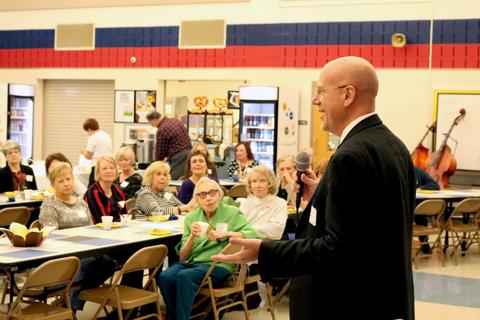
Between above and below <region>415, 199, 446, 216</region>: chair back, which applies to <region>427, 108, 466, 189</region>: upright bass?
above

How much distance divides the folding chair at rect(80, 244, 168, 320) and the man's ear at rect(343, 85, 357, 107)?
9.54 feet

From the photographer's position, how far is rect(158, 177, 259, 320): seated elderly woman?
5.33 meters

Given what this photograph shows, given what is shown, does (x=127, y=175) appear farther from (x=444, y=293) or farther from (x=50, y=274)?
(x=50, y=274)

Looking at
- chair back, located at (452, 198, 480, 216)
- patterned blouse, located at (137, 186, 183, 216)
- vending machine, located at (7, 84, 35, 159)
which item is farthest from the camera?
vending machine, located at (7, 84, 35, 159)

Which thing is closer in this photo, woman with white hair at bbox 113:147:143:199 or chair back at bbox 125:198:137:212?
chair back at bbox 125:198:137:212

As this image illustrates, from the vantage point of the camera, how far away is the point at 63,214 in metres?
6.01

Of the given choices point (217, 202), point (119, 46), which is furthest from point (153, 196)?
point (119, 46)

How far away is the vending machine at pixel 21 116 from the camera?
1525cm

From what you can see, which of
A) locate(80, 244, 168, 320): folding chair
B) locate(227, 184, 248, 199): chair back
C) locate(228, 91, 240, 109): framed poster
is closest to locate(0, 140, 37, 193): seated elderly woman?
locate(227, 184, 248, 199): chair back

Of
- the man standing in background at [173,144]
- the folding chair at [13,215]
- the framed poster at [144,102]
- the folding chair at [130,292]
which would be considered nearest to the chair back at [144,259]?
the folding chair at [130,292]

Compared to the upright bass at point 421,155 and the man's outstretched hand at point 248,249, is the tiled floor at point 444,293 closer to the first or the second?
the upright bass at point 421,155

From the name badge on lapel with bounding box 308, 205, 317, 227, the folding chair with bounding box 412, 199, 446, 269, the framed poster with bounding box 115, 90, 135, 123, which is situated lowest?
the folding chair with bounding box 412, 199, 446, 269

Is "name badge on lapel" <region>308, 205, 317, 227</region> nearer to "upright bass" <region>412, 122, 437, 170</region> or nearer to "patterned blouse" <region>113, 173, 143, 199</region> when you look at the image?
"patterned blouse" <region>113, 173, 143, 199</region>

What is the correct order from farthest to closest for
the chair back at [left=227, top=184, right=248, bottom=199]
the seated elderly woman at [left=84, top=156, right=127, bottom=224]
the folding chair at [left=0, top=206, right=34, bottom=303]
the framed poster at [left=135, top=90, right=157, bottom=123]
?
1. the framed poster at [left=135, top=90, right=157, bottom=123]
2. the chair back at [left=227, top=184, right=248, bottom=199]
3. the folding chair at [left=0, top=206, right=34, bottom=303]
4. the seated elderly woman at [left=84, top=156, right=127, bottom=224]
